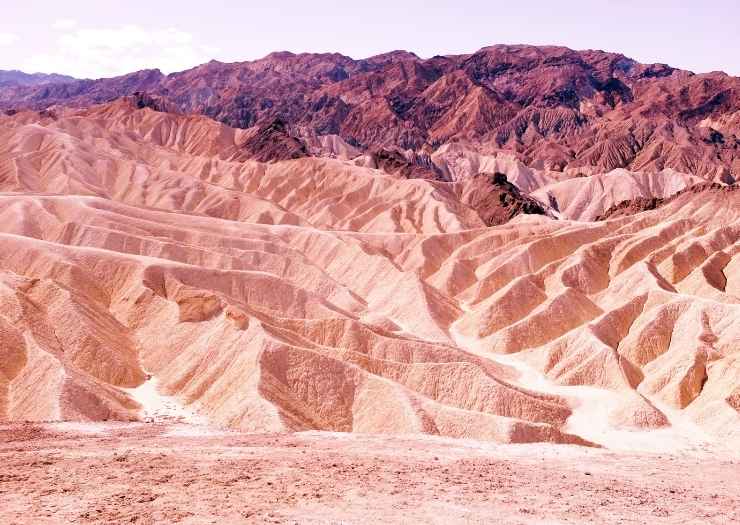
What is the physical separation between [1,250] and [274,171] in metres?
87.1

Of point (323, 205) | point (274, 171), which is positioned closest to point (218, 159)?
point (274, 171)

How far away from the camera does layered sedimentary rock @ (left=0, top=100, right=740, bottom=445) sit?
134 feet

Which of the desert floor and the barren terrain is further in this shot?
the barren terrain

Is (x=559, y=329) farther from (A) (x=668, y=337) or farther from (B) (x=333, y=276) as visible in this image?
(B) (x=333, y=276)

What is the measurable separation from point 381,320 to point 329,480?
40.7m

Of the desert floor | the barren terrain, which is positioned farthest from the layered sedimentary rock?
the desert floor

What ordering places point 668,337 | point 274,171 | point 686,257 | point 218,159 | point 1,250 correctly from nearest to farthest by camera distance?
1. point 668,337
2. point 1,250
3. point 686,257
4. point 274,171
5. point 218,159

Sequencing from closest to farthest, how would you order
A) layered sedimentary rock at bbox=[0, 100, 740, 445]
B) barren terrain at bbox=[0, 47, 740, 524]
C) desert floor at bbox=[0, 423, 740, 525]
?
desert floor at bbox=[0, 423, 740, 525] < barren terrain at bbox=[0, 47, 740, 524] < layered sedimentary rock at bbox=[0, 100, 740, 445]

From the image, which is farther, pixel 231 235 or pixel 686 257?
pixel 231 235

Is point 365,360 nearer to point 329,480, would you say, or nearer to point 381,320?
point 381,320

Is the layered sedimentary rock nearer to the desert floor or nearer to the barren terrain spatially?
the barren terrain

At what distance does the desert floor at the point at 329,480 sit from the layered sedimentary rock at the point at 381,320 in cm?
698

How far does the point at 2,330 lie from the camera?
145ft

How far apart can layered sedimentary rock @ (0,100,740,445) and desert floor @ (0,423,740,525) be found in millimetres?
6982
